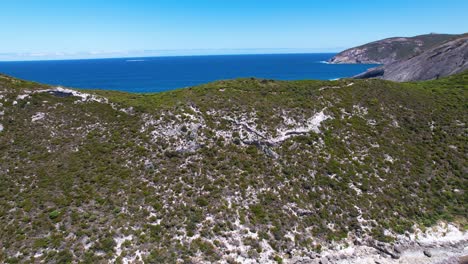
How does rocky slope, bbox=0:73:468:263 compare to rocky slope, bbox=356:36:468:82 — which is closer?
rocky slope, bbox=0:73:468:263

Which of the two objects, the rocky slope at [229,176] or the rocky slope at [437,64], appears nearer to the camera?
the rocky slope at [229,176]

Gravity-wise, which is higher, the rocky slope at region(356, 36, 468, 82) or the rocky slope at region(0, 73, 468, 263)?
the rocky slope at region(356, 36, 468, 82)

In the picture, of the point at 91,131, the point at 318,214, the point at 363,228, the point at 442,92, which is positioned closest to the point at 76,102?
the point at 91,131

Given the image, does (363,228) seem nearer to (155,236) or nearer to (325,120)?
(325,120)

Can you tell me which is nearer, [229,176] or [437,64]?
[229,176]

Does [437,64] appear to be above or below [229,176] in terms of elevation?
above
